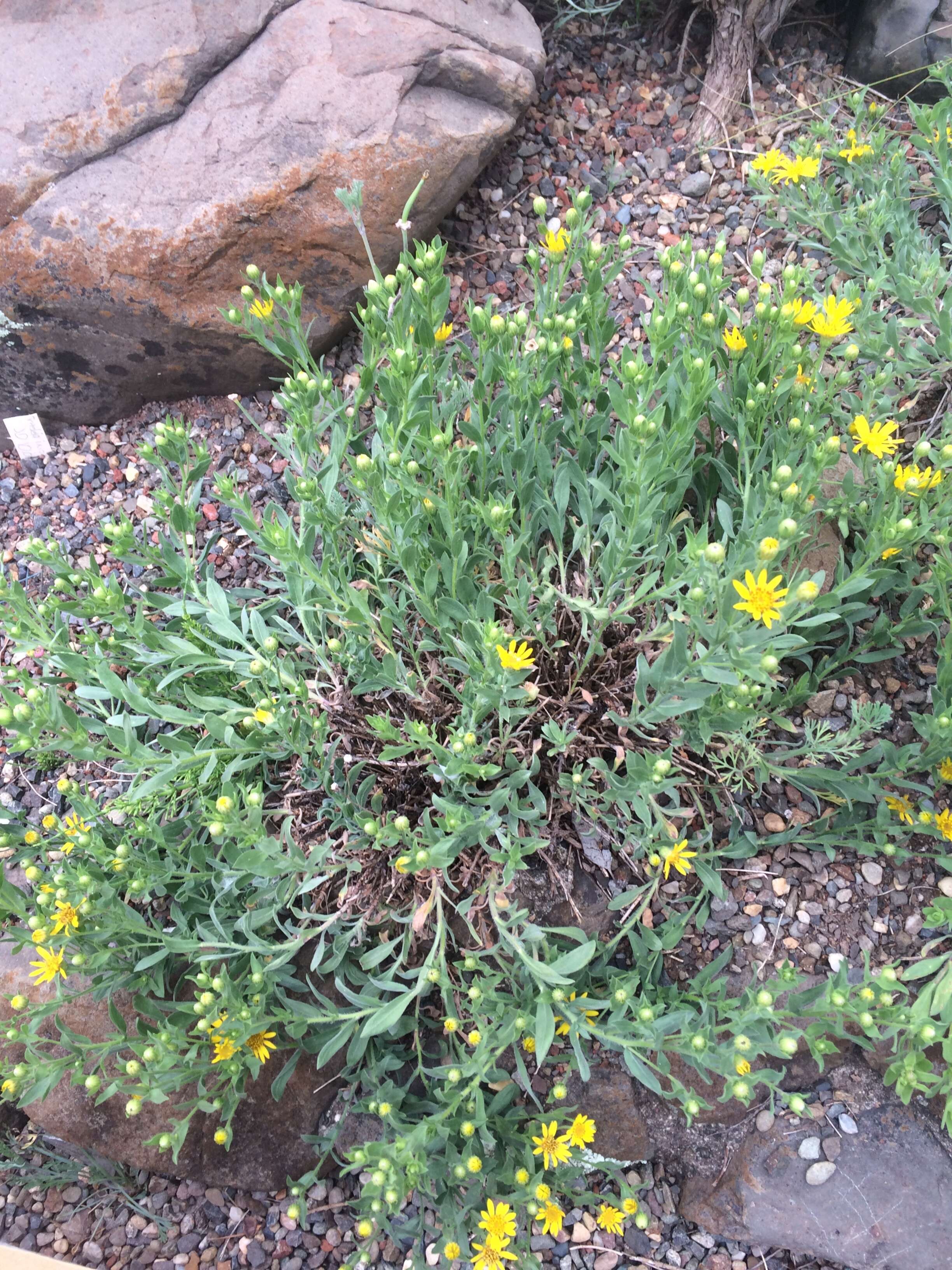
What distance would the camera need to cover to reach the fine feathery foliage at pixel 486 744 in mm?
2314

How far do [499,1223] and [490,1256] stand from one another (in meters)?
0.10

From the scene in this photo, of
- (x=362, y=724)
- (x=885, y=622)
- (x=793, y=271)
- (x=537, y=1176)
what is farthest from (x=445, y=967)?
(x=793, y=271)

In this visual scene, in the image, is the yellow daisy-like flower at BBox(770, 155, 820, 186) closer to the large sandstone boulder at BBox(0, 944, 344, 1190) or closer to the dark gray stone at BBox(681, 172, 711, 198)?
the dark gray stone at BBox(681, 172, 711, 198)

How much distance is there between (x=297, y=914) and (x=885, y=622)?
6.46ft

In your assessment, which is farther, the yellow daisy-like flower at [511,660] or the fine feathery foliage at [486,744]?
the fine feathery foliage at [486,744]

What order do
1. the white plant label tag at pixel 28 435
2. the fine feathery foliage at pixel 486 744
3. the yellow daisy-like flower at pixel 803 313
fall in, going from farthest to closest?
the white plant label tag at pixel 28 435, the yellow daisy-like flower at pixel 803 313, the fine feathery foliage at pixel 486 744

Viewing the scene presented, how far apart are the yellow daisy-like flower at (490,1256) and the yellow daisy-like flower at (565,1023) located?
1.85ft

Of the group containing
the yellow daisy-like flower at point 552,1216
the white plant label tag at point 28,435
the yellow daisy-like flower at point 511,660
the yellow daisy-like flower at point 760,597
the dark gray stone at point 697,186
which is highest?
the dark gray stone at point 697,186

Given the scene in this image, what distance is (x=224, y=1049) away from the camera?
2381 mm

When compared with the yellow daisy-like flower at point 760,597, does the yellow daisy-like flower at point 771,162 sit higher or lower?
higher

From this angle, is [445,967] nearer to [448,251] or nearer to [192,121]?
[448,251]

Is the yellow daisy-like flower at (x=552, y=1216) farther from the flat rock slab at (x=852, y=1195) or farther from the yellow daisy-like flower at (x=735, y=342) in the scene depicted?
the yellow daisy-like flower at (x=735, y=342)

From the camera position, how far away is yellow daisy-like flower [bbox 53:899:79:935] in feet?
7.73

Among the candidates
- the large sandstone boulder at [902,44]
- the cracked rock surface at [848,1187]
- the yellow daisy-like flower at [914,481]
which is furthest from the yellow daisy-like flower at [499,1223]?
the large sandstone boulder at [902,44]
